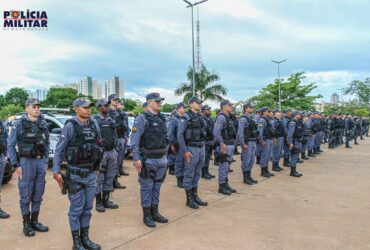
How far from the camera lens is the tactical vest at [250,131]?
26.4 feet

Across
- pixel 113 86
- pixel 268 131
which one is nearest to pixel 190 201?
pixel 268 131

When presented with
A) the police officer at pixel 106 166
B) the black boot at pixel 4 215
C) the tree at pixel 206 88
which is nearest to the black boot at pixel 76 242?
the police officer at pixel 106 166

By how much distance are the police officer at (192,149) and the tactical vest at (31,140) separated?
2316mm

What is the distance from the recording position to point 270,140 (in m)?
9.36

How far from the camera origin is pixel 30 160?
4.68 meters

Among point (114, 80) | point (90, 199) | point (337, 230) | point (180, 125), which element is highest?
point (114, 80)

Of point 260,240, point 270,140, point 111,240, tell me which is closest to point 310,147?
point 270,140

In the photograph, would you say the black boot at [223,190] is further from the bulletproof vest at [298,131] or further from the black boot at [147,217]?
the bulletproof vest at [298,131]

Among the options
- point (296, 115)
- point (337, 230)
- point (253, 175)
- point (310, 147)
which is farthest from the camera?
point (310, 147)

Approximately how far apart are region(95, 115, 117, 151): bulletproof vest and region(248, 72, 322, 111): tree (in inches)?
1347

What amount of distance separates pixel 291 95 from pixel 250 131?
33331 mm

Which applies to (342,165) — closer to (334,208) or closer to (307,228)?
(334,208)

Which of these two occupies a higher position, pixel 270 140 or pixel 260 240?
pixel 270 140

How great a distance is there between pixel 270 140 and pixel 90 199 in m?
6.27
